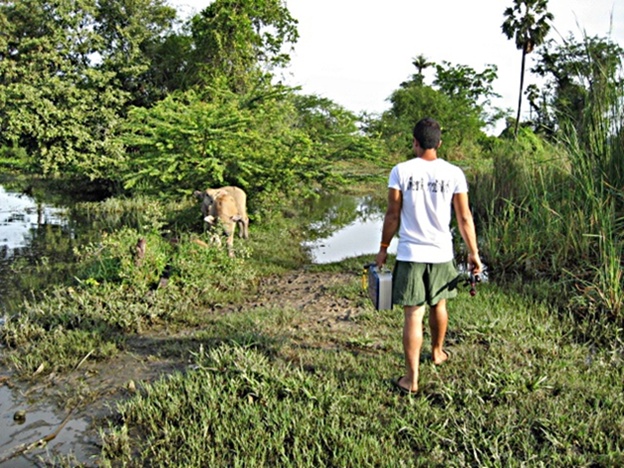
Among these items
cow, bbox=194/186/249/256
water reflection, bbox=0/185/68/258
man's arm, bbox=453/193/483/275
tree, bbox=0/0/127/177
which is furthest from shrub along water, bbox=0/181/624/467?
tree, bbox=0/0/127/177

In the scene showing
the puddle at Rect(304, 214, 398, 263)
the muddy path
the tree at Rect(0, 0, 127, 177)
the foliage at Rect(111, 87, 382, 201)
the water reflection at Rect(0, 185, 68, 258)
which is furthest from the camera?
the tree at Rect(0, 0, 127, 177)

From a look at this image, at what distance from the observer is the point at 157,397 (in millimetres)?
3797

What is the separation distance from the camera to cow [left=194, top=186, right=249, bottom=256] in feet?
27.3

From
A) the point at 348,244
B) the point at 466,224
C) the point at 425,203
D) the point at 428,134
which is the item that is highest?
the point at 428,134

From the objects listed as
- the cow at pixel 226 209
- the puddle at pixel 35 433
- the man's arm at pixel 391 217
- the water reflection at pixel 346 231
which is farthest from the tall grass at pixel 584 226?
the puddle at pixel 35 433

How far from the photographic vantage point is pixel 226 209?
8.58 metres

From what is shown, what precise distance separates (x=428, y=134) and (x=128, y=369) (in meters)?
3.30

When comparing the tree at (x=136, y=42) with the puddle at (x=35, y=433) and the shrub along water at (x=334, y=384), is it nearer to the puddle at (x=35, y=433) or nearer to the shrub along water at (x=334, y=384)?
the shrub along water at (x=334, y=384)

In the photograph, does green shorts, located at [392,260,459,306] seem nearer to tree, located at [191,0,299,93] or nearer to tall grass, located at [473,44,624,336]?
tall grass, located at [473,44,624,336]

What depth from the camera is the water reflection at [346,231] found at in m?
10.6

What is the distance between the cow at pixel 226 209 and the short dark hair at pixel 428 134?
5.02 metres

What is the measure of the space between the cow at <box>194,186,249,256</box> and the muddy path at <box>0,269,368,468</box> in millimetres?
2090

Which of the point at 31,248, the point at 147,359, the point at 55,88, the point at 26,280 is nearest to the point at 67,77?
the point at 55,88

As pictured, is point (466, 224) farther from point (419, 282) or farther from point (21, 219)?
point (21, 219)
